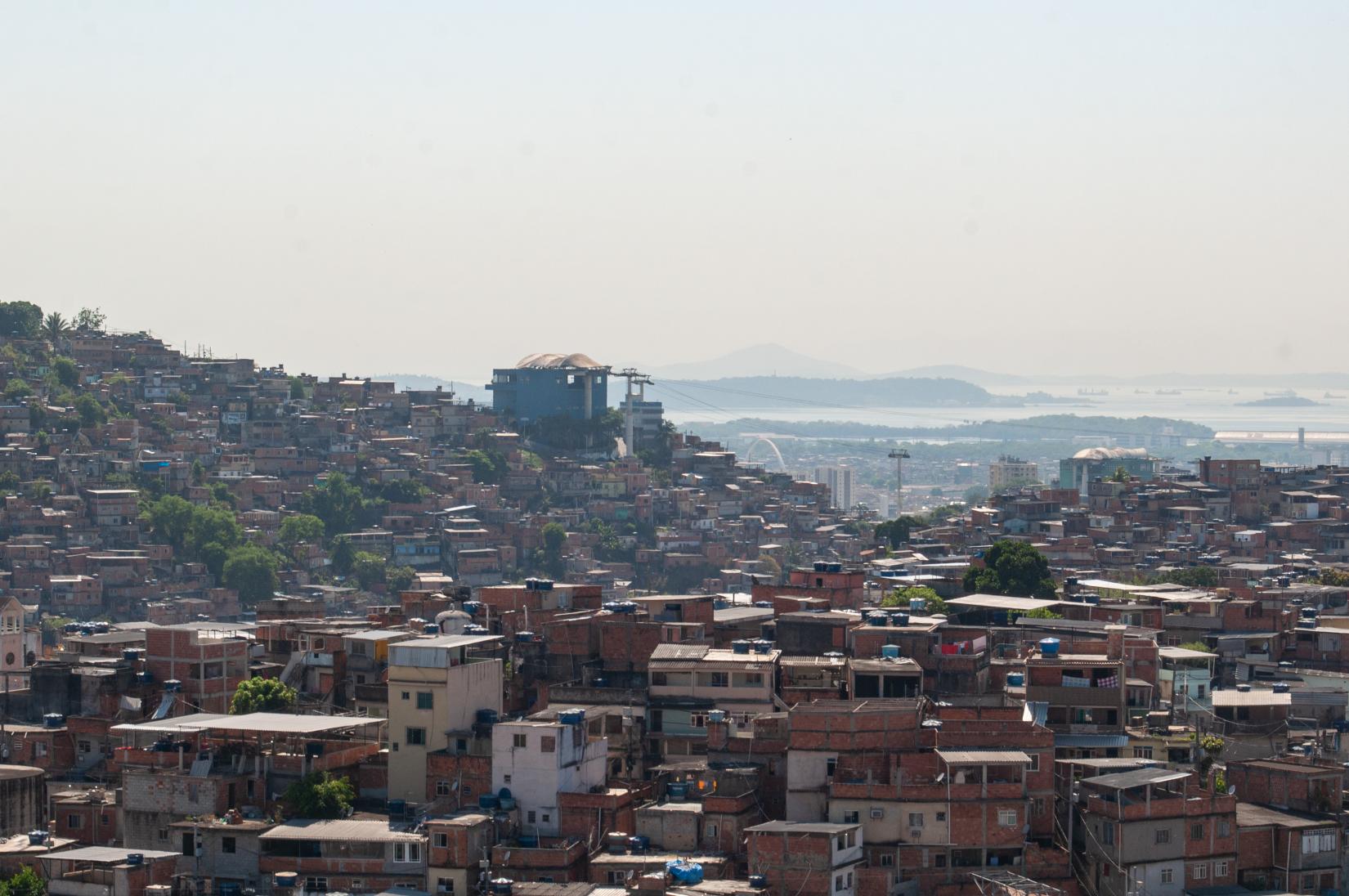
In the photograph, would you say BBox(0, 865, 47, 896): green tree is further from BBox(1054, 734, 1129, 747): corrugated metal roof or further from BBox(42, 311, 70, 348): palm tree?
BBox(42, 311, 70, 348): palm tree

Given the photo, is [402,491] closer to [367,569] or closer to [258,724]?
[367,569]

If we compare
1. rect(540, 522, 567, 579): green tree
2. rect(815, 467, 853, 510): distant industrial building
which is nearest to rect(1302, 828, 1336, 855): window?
rect(540, 522, 567, 579): green tree

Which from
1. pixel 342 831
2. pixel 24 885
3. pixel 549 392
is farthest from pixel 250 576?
pixel 24 885

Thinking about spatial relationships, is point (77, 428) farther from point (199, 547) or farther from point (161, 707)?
point (161, 707)

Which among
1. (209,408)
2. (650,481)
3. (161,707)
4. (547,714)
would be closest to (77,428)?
(209,408)

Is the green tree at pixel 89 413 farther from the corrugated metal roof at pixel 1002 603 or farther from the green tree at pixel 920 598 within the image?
the corrugated metal roof at pixel 1002 603

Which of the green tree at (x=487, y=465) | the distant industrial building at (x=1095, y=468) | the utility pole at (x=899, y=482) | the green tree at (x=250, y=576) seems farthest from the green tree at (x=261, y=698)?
the distant industrial building at (x=1095, y=468)
